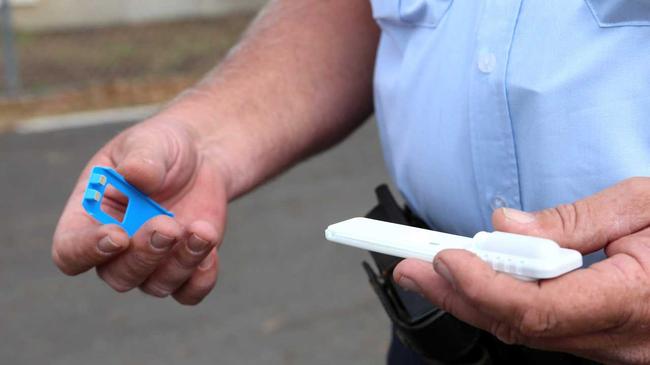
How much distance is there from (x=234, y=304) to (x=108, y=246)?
10.0ft

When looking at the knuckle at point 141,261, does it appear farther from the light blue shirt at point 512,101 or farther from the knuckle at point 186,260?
the light blue shirt at point 512,101

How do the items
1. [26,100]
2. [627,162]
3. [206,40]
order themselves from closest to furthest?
[627,162]
[26,100]
[206,40]

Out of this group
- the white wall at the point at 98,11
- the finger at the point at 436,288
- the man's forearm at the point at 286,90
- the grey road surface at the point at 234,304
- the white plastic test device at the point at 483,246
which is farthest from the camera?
the white wall at the point at 98,11

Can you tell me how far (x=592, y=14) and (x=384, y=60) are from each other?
0.44 m

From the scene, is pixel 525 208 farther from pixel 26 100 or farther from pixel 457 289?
pixel 26 100

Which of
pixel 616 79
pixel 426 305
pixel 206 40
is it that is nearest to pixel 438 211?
pixel 426 305

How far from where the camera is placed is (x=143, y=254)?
1.41m

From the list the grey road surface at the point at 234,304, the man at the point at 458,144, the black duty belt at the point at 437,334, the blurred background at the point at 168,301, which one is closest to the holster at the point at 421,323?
the black duty belt at the point at 437,334

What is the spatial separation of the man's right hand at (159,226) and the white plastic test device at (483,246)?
1.04 feet

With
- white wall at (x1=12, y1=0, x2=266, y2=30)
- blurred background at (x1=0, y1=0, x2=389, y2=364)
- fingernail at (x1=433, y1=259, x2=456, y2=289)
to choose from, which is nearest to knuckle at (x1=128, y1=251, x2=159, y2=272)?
fingernail at (x1=433, y1=259, x2=456, y2=289)

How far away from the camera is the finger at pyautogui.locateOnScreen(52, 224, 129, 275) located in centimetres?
139

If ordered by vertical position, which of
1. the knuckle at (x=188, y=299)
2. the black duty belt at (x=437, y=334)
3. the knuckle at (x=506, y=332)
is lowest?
the black duty belt at (x=437, y=334)

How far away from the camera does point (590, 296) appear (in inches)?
39.8

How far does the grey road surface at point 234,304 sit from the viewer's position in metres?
4.07
